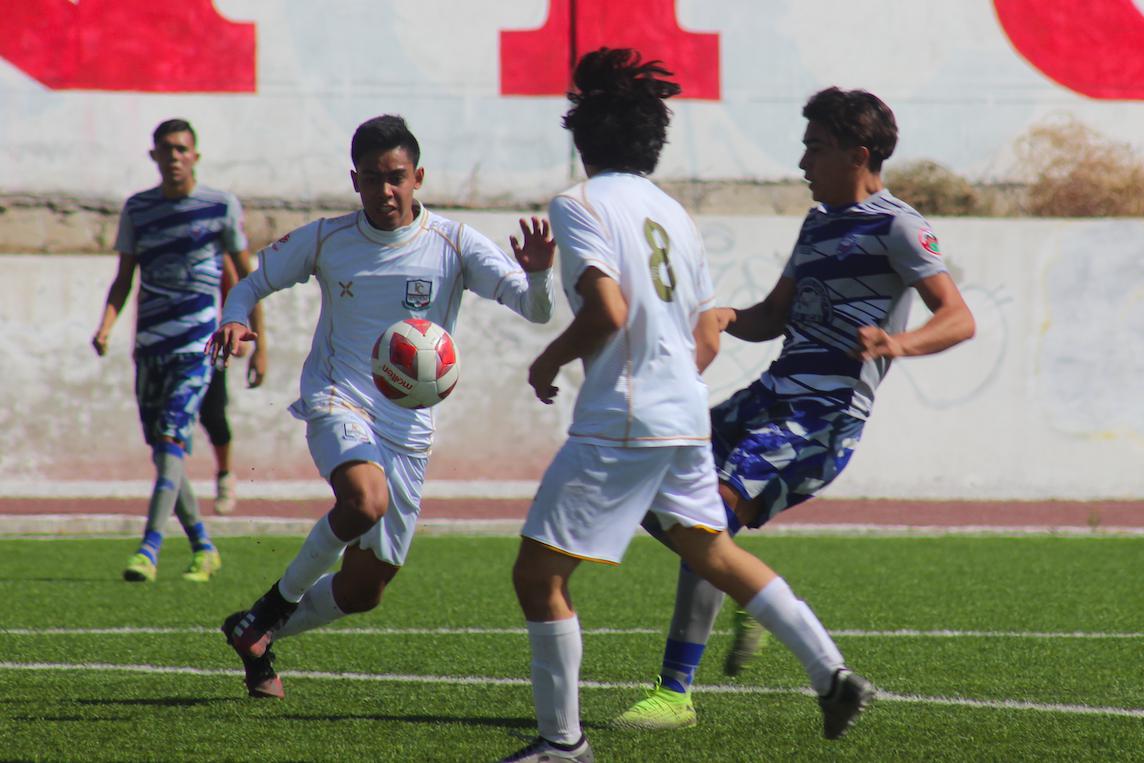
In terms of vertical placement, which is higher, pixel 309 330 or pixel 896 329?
pixel 896 329

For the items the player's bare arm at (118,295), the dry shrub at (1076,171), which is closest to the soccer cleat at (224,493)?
the player's bare arm at (118,295)

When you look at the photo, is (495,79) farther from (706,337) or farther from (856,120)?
(706,337)

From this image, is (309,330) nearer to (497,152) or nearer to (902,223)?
(497,152)

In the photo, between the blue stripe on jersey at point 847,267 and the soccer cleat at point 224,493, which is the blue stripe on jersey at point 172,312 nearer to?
the soccer cleat at point 224,493

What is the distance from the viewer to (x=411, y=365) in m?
4.87

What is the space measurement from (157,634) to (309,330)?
864cm

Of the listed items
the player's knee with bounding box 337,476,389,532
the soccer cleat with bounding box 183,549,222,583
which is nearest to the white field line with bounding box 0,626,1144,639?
the soccer cleat with bounding box 183,549,222,583

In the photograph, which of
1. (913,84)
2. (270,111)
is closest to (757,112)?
(913,84)

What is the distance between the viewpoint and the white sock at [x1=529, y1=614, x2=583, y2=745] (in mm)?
3867

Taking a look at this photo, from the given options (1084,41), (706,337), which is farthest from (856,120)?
(1084,41)

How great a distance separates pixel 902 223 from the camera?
187 inches

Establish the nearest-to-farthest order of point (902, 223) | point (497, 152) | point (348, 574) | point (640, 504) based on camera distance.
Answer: point (640, 504) → point (902, 223) → point (348, 574) → point (497, 152)

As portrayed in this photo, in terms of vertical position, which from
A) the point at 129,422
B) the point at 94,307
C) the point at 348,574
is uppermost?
the point at 348,574

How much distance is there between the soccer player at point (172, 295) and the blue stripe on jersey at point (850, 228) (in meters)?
4.07
